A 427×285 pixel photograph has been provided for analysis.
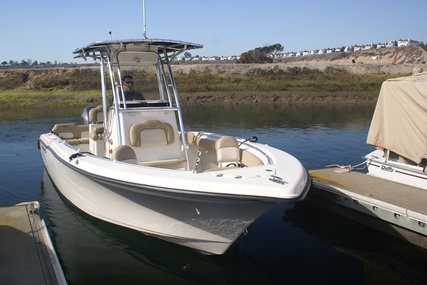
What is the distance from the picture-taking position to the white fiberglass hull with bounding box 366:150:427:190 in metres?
7.70

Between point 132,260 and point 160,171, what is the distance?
1488 millimetres

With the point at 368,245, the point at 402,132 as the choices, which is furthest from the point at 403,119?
the point at 368,245

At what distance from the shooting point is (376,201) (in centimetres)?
692

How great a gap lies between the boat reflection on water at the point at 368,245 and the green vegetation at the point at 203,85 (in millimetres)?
26316

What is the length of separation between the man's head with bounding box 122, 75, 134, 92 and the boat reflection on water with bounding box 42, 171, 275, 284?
276 cm

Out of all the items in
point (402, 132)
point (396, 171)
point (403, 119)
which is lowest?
point (396, 171)

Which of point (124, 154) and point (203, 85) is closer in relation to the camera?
point (124, 154)

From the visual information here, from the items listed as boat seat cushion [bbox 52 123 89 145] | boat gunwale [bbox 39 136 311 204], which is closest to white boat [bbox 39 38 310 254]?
boat gunwale [bbox 39 136 311 204]

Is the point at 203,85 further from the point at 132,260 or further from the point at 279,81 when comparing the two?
the point at 132,260

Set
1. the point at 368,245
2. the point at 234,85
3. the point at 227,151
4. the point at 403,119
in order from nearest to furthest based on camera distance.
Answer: the point at 368,245, the point at 227,151, the point at 403,119, the point at 234,85

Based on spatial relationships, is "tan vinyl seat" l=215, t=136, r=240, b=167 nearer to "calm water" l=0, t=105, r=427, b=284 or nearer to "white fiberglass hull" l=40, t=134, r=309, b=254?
"calm water" l=0, t=105, r=427, b=284

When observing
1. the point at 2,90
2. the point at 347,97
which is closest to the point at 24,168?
the point at 347,97

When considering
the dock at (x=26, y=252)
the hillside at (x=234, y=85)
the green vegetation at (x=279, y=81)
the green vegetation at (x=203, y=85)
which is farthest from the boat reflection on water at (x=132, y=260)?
the green vegetation at (x=279, y=81)

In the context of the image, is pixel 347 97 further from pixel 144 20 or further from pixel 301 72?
pixel 144 20
